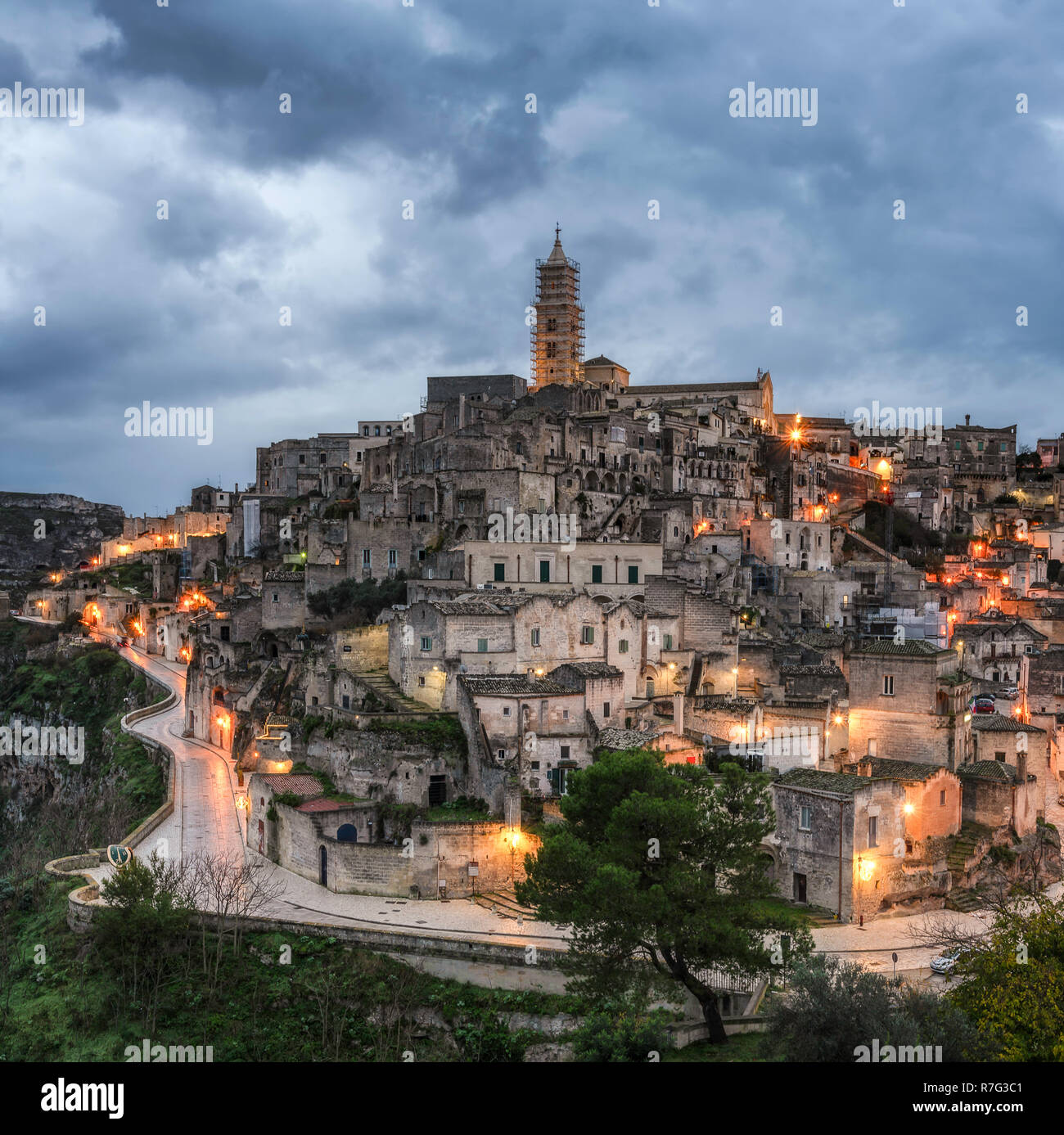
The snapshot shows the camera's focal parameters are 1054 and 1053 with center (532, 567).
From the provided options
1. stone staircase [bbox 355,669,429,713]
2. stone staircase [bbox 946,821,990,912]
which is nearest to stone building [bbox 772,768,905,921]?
stone staircase [bbox 946,821,990,912]

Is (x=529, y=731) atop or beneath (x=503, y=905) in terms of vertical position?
atop

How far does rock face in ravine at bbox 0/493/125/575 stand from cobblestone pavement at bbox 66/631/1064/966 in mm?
83798

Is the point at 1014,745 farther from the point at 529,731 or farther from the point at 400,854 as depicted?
the point at 400,854

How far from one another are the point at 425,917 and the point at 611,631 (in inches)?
554

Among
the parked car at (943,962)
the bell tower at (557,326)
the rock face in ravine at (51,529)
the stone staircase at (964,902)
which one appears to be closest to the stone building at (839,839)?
the stone staircase at (964,902)

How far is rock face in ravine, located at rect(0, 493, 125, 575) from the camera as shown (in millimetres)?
117562

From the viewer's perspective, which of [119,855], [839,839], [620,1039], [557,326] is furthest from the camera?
[557,326]

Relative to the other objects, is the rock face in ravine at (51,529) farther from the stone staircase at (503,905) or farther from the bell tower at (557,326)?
the stone staircase at (503,905)

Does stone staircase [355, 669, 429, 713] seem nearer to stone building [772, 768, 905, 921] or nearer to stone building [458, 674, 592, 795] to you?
stone building [458, 674, 592, 795]

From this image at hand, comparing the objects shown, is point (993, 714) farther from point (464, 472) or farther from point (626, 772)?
point (464, 472)

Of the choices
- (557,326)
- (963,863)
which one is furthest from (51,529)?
(963,863)

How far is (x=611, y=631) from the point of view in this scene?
3938 centimetres
